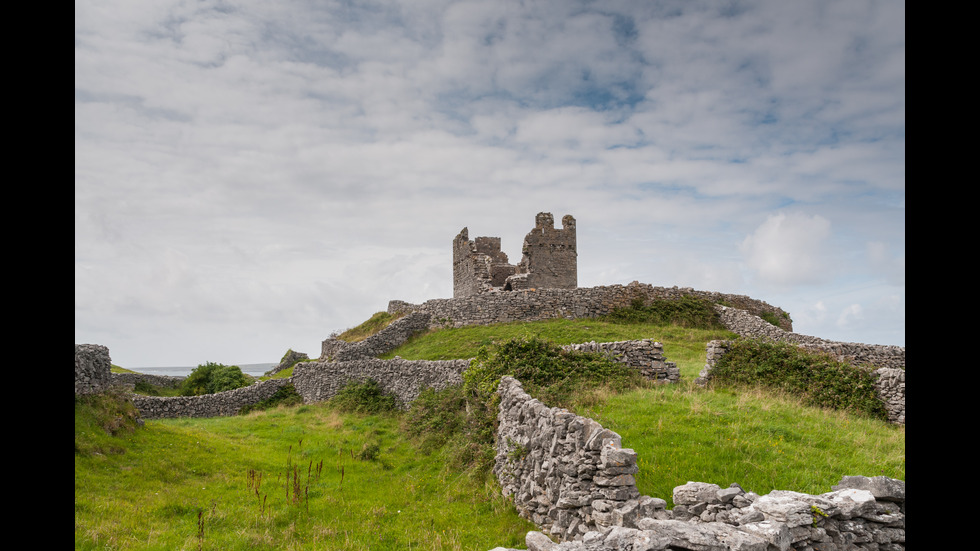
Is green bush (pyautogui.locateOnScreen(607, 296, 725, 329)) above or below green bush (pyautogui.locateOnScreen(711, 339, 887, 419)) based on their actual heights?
above

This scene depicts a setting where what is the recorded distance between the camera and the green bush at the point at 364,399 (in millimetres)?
25172

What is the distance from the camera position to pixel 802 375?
53.0ft

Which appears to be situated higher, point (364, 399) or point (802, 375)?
point (802, 375)

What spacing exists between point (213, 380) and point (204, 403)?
198 inches

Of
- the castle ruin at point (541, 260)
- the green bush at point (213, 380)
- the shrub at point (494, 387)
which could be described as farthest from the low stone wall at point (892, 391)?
the green bush at point (213, 380)

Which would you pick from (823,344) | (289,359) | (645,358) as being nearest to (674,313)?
(823,344)

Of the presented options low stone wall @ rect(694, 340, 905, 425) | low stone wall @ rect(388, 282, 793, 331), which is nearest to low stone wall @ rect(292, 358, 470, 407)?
low stone wall @ rect(388, 282, 793, 331)

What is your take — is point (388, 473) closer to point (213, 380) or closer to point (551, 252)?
point (213, 380)

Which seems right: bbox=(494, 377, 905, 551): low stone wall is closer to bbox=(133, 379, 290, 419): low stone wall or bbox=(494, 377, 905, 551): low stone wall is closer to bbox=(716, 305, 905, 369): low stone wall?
bbox=(716, 305, 905, 369): low stone wall

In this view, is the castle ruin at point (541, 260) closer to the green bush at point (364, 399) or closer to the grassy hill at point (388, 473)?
the green bush at point (364, 399)

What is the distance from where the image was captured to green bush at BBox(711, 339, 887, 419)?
15039mm

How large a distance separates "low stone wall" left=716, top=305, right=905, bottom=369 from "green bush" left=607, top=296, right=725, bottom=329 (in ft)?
2.85

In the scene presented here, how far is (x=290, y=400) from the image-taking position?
31250 millimetres

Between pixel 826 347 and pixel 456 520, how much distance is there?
1961 cm
